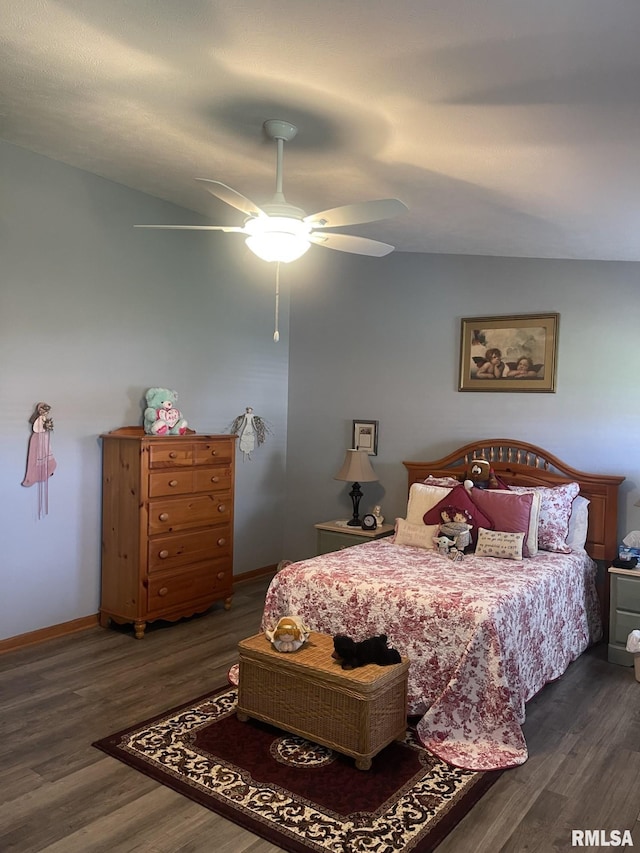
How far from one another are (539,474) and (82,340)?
331 cm

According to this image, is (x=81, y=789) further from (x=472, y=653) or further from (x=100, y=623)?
(x=100, y=623)

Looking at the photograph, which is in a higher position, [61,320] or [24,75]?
[24,75]

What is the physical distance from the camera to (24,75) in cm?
291

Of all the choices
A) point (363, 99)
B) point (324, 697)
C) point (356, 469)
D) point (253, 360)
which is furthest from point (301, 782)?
point (253, 360)

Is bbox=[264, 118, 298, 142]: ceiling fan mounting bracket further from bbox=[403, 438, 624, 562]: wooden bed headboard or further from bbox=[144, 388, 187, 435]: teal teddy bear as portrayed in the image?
bbox=[403, 438, 624, 562]: wooden bed headboard

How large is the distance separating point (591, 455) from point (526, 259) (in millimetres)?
1521

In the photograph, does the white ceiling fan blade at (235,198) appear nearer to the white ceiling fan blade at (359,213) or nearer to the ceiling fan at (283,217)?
the ceiling fan at (283,217)

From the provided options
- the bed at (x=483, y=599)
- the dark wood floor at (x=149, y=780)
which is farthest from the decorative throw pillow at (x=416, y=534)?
the dark wood floor at (x=149, y=780)

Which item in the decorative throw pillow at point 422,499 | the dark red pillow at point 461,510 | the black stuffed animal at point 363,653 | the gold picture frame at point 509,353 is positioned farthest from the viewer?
the gold picture frame at point 509,353

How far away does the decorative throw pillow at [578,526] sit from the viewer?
4.38 metres

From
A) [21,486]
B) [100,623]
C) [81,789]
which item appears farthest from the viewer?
[100,623]

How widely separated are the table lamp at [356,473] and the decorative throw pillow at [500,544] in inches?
53.9

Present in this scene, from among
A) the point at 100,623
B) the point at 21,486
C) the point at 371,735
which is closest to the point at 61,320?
the point at 21,486

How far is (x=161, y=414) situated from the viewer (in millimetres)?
4707
